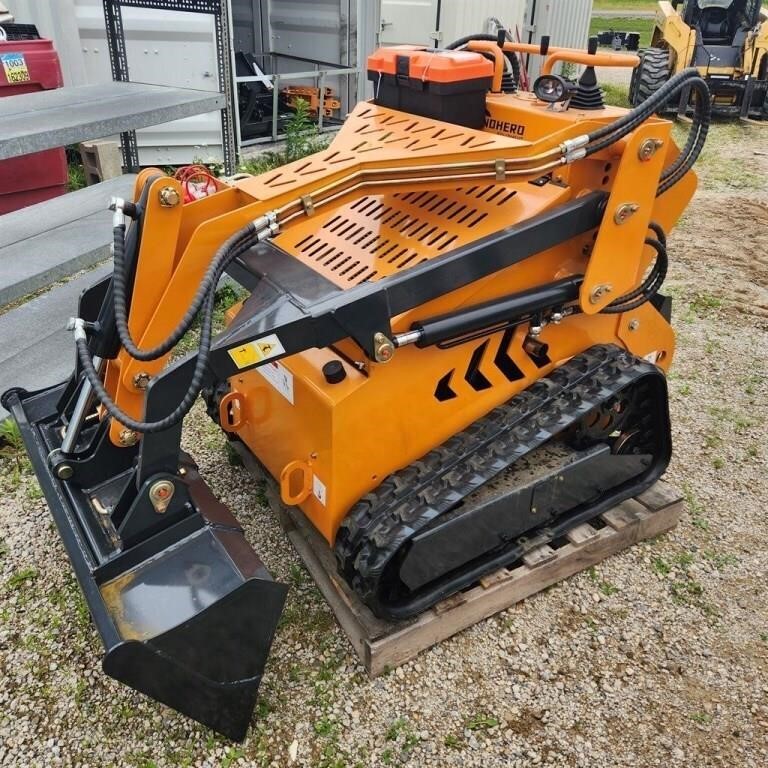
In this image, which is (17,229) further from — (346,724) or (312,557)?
(346,724)

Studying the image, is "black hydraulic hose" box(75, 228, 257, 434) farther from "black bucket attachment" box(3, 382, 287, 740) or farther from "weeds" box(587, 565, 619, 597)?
"weeds" box(587, 565, 619, 597)

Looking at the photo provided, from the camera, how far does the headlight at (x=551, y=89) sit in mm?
2730

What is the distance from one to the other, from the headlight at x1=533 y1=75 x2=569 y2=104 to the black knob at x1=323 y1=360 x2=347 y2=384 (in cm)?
136

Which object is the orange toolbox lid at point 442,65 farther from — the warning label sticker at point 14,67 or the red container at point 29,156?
the warning label sticker at point 14,67

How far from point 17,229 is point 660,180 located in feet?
13.3

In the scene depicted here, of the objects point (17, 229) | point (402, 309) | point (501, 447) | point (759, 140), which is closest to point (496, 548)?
point (501, 447)

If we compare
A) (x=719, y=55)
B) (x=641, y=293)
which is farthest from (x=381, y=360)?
(x=719, y=55)

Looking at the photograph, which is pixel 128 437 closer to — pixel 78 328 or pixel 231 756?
pixel 78 328

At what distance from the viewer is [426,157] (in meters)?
2.23

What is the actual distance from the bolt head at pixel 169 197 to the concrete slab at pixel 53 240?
2052 millimetres

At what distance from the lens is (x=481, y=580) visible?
2.71 m

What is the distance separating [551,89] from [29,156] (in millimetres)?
4789

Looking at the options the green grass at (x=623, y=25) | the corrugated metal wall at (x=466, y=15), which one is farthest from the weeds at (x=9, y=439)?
the green grass at (x=623, y=25)

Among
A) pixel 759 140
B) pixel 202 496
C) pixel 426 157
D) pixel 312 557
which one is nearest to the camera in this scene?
pixel 426 157
